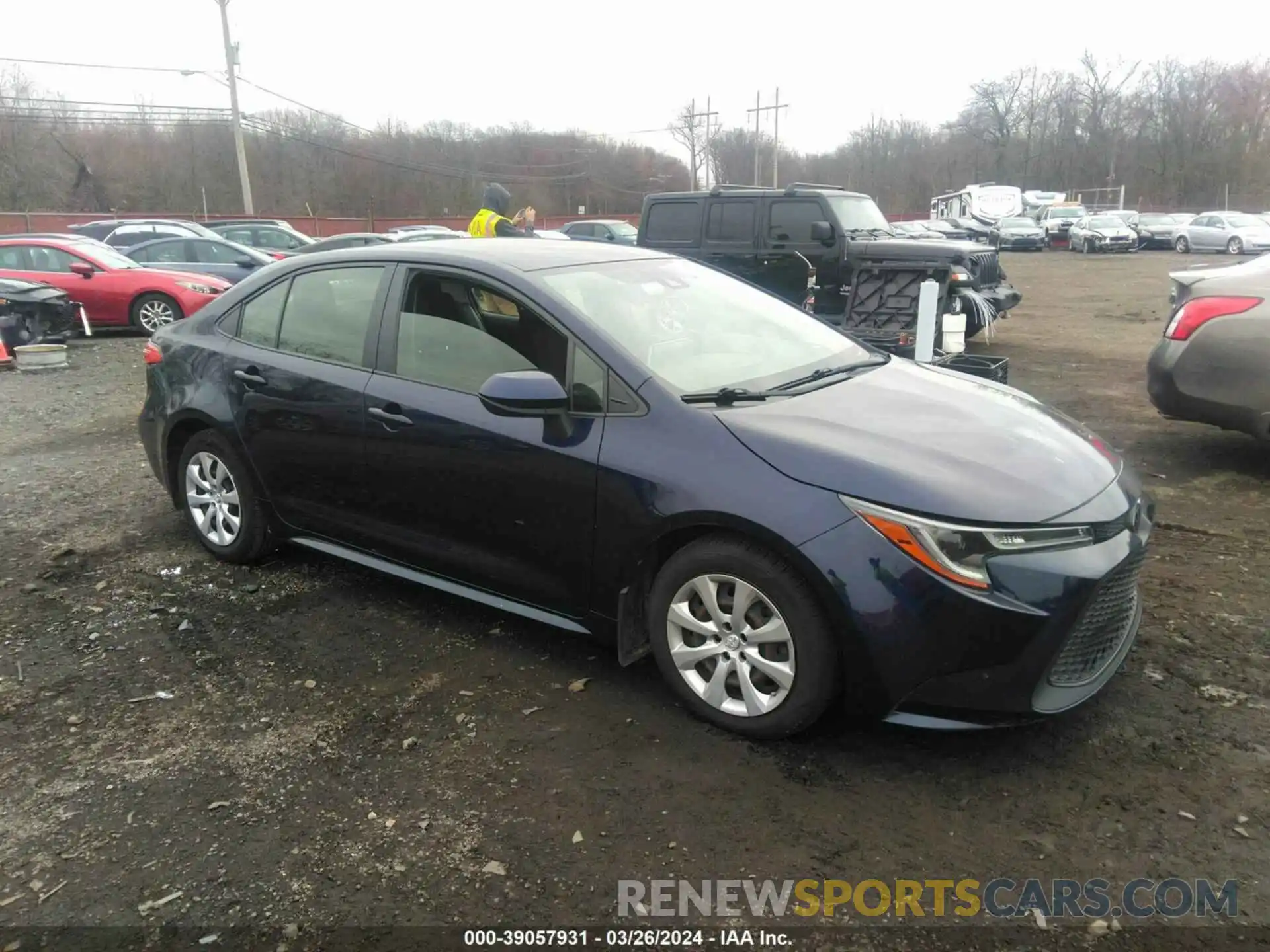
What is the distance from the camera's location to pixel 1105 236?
34.8 meters

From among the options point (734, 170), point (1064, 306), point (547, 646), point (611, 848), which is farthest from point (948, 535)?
point (734, 170)

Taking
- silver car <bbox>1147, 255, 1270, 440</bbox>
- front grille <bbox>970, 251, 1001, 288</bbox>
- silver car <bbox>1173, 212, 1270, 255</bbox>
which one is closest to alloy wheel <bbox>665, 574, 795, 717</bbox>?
silver car <bbox>1147, 255, 1270, 440</bbox>

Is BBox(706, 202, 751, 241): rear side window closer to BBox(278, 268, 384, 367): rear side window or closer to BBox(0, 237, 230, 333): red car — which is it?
BBox(278, 268, 384, 367): rear side window

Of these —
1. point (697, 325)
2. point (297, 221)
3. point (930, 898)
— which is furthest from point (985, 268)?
point (297, 221)

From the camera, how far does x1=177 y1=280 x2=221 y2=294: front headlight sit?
1309 centimetres

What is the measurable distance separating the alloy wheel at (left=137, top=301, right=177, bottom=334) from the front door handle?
11.2m

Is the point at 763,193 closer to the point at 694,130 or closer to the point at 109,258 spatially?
the point at 109,258

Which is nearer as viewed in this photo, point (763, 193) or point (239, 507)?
point (239, 507)

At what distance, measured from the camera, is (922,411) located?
3.27 meters

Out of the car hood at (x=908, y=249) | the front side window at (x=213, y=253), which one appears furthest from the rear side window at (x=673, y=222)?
the front side window at (x=213, y=253)

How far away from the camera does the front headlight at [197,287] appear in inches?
515

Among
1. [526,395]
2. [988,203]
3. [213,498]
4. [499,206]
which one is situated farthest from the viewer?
[988,203]

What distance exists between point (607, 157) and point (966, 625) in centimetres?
8047

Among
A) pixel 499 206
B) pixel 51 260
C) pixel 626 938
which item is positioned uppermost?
pixel 499 206
